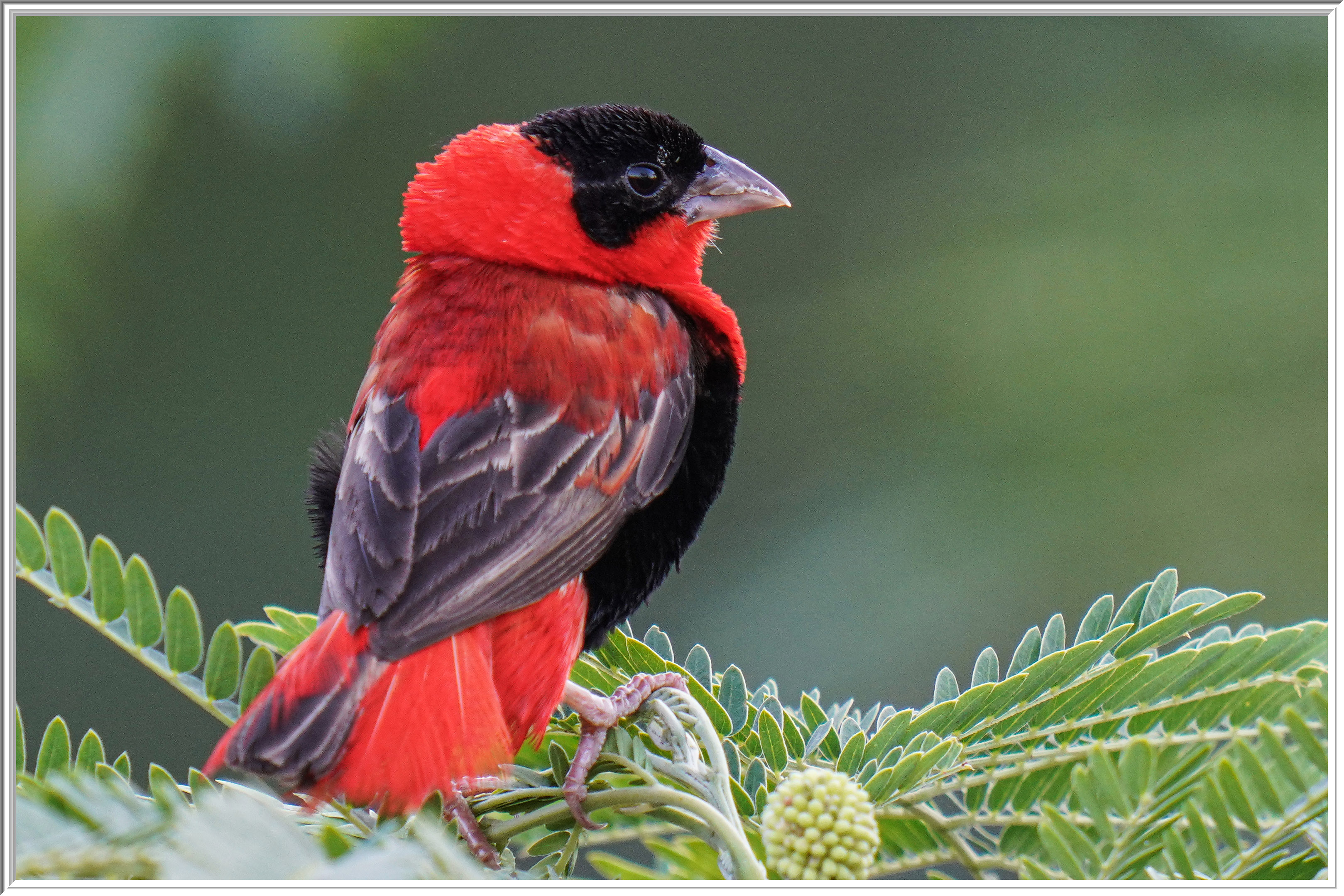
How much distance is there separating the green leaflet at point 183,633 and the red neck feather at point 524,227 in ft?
3.57

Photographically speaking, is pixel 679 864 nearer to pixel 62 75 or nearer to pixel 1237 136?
pixel 62 75

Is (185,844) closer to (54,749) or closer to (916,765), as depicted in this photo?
(54,749)

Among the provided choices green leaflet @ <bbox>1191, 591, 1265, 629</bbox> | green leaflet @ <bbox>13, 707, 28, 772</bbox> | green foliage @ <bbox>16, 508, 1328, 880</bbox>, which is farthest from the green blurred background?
green leaflet @ <bbox>1191, 591, 1265, 629</bbox>

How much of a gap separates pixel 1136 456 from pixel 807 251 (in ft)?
3.96

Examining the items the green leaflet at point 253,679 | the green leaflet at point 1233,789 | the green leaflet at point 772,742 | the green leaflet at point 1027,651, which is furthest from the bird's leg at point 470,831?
the green leaflet at point 1233,789

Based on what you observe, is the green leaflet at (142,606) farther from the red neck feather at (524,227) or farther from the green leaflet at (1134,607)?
the green leaflet at (1134,607)

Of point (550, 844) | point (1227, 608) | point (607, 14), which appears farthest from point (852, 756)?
point (607, 14)

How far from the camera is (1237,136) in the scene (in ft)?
9.60

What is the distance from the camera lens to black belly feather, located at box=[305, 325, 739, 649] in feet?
7.72

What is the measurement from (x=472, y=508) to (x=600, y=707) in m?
0.41

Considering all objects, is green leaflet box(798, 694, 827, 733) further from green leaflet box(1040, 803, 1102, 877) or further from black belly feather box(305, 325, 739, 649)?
green leaflet box(1040, 803, 1102, 877)

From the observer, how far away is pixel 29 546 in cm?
197

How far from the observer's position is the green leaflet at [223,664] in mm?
1899

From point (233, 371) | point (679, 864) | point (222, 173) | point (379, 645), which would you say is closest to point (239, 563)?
point (233, 371)
